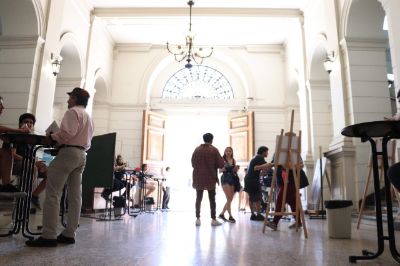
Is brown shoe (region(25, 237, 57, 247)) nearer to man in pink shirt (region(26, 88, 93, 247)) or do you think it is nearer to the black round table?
man in pink shirt (region(26, 88, 93, 247))

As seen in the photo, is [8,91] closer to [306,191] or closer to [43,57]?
[43,57]

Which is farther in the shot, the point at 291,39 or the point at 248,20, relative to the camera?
the point at 291,39

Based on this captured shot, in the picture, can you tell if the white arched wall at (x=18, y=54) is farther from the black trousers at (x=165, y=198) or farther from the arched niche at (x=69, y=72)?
the black trousers at (x=165, y=198)

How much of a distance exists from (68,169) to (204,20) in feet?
25.3

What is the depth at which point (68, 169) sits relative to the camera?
2.76 meters

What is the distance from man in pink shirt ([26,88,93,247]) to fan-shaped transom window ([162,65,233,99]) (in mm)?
8590

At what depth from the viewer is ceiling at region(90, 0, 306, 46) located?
348 inches

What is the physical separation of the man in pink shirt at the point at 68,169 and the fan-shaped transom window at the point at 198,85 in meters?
8.59

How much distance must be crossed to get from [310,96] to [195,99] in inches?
158

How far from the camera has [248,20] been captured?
9.34 m

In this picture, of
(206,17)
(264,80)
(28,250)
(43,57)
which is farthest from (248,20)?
(28,250)

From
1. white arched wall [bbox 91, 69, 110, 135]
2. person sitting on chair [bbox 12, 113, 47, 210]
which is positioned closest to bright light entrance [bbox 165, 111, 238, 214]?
white arched wall [bbox 91, 69, 110, 135]

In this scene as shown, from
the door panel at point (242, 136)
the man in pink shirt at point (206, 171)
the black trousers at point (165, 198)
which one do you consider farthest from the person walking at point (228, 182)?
the door panel at point (242, 136)

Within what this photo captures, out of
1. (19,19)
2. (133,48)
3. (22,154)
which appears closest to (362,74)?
(22,154)
